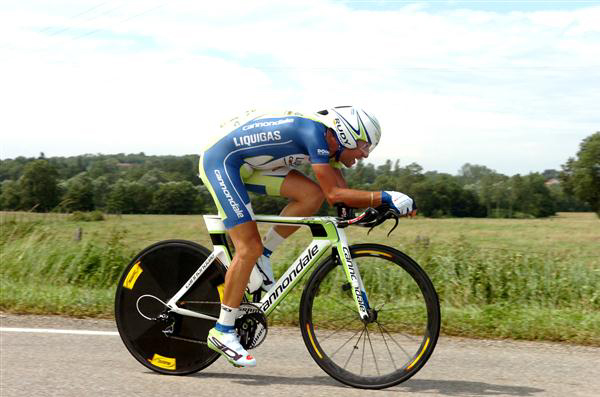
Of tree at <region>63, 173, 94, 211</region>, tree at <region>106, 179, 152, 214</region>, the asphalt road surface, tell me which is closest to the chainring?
the asphalt road surface

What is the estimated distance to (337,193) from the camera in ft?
13.1

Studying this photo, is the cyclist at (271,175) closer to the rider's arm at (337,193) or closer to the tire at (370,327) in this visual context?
the rider's arm at (337,193)

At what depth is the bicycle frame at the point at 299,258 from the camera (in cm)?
421

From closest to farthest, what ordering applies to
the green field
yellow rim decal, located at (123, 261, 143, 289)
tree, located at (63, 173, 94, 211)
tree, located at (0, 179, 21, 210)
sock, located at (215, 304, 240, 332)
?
sock, located at (215, 304, 240, 332) → yellow rim decal, located at (123, 261, 143, 289) → the green field → tree, located at (63, 173, 94, 211) → tree, located at (0, 179, 21, 210)

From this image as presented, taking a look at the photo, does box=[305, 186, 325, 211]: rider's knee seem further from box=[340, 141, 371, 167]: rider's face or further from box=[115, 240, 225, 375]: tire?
box=[115, 240, 225, 375]: tire

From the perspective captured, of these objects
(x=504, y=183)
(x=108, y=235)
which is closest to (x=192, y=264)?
(x=108, y=235)

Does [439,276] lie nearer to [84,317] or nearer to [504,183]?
[84,317]

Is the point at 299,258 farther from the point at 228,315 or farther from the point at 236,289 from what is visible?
the point at 228,315

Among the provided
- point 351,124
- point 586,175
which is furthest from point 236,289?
point 586,175

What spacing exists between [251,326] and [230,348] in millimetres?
201

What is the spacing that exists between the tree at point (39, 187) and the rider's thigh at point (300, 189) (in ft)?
27.4

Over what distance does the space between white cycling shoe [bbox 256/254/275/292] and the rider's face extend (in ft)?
2.80

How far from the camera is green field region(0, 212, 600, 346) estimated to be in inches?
226

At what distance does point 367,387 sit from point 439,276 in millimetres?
4172
